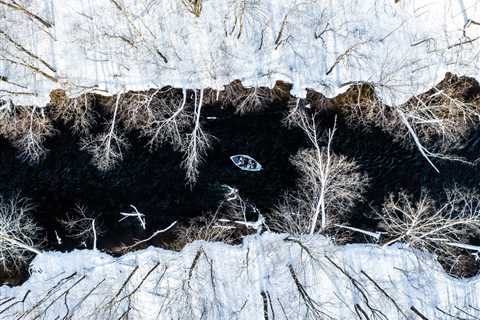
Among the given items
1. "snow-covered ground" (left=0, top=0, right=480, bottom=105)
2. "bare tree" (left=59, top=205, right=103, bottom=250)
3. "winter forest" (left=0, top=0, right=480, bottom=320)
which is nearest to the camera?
"winter forest" (left=0, top=0, right=480, bottom=320)

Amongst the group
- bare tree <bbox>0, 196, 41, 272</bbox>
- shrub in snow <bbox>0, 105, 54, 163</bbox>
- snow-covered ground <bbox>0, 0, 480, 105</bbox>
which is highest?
snow-covered ground <bbox>0, 0, 480, 105</bbox>

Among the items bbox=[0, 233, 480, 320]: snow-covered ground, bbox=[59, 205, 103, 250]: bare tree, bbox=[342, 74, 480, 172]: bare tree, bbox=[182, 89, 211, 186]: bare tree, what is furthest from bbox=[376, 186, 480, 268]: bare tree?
bbox=[59, 205, 103, 250]: bare tree

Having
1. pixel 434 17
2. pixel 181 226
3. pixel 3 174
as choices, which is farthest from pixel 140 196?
pixel 434 17

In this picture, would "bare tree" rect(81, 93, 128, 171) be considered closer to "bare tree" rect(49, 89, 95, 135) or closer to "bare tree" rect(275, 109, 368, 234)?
"bare tree" rect(49, 89, 95, 135)

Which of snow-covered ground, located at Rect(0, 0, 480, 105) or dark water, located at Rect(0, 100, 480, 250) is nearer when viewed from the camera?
snow-covered ground, located at Rect(0, 0, 480, 105)

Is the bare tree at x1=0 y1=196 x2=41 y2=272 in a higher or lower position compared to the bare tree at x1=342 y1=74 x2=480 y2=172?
lower

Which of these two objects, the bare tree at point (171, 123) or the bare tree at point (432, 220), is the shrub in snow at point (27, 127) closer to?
the bare tree at point (171, 123)
